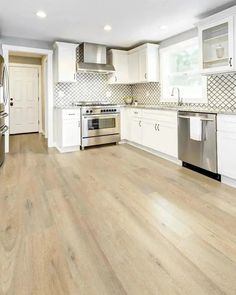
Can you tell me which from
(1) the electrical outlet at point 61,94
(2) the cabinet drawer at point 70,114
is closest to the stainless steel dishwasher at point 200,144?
(2) the cabinet drawer at point 70,114

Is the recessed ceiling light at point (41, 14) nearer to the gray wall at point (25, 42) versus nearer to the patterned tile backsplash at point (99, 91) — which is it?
the gray wall at point (25, 42)

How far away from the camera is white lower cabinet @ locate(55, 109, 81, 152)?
4891mm

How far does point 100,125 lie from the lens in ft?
17.4

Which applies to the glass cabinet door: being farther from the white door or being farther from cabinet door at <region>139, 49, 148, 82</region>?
the white door

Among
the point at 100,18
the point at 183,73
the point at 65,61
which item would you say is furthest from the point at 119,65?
the point at 100,18

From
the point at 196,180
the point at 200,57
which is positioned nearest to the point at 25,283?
the point at 196,180

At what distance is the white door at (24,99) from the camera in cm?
729

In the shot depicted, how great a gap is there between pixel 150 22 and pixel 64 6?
1484mm

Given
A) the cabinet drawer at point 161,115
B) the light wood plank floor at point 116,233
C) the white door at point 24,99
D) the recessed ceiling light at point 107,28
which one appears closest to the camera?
the light wood plank floor at point 116,233

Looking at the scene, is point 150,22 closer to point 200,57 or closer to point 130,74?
point 200,57

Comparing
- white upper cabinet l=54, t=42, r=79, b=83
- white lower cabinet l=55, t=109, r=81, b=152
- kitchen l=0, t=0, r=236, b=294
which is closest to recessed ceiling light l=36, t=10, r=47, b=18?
kitchen l=0, t=0, r=236, b=294

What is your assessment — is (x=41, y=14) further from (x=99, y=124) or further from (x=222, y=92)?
(x=222, y=92)

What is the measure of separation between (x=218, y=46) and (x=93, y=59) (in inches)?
113

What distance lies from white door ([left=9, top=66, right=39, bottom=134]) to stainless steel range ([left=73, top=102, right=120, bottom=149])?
9.68ft
